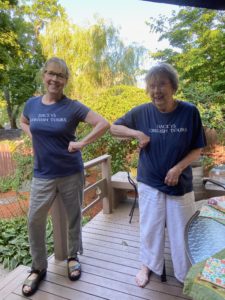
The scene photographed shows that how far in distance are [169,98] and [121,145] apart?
10.3 ft

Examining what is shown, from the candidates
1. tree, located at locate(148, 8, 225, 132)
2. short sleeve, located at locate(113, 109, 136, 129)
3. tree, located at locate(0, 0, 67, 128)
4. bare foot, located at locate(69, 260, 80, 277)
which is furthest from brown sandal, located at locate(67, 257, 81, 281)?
tree, located at locate(0, 0, 67, 128)

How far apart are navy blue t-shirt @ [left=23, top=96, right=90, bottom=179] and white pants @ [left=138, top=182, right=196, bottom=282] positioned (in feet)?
1.73

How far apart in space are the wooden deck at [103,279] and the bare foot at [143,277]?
31 millimetres

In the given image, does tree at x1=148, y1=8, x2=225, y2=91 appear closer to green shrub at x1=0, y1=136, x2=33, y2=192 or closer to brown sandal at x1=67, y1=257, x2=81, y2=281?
green shrub at x1=0, y1=136, x2=33, y2=192

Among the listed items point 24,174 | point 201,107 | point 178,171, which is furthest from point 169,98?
point 24,174

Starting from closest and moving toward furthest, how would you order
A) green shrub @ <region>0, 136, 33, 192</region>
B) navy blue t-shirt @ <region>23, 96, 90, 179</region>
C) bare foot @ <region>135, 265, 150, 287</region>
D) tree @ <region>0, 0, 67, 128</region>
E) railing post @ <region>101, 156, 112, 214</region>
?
navy blue t-shirt @ <region>23, 96, 90, 179</region> < bare foot @ <region>135, 265, 150, 287</region> < railing post @ <region>101, 156, 112, 214</region> < green shrub @ <region>0, 136, 33, 192</region> < tree @ <region>0, 0, 67, 128</region>

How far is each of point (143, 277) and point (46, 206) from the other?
2.70ft

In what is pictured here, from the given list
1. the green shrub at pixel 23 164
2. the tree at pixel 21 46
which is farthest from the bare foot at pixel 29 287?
the tree at pixel 21 46

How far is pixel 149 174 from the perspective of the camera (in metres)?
1.64

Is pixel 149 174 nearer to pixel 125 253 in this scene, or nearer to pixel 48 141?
pixel 48 141

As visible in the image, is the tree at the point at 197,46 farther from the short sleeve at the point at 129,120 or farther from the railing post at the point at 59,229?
the railing post at the point at 59,229

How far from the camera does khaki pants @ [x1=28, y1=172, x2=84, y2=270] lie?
5.59 ft

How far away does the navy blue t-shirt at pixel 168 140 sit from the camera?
152 cm

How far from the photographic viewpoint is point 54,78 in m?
1.64
